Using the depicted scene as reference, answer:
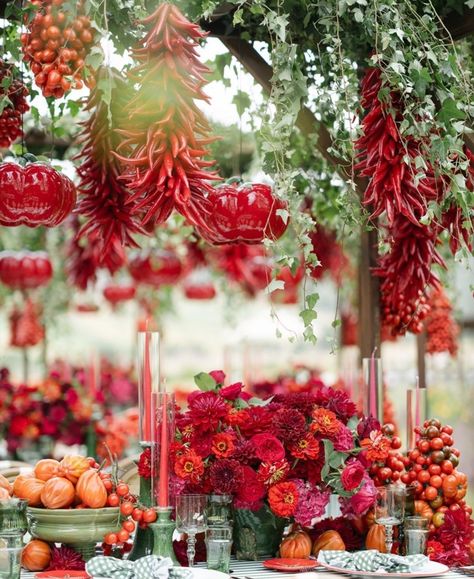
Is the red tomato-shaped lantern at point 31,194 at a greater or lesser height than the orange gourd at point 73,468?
greater

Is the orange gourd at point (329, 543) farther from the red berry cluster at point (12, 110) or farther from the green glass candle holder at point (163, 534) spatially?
the red berry cluster at point (12, 110)

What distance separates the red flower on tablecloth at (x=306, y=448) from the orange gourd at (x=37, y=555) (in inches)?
27.0

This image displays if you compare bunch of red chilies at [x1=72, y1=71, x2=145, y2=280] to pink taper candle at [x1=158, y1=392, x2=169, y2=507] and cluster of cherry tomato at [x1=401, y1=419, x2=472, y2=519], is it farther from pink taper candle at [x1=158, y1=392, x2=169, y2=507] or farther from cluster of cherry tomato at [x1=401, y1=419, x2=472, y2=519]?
cluster of cherry tomato at [x1=401, y1=419, x2=472, y2=519]

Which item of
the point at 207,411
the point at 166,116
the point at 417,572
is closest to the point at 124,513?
the point at 207,411

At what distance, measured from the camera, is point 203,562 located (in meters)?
2.83

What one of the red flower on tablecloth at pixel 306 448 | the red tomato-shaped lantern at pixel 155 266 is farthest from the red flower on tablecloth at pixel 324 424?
the red tomato-shaped lantern at pixel 155 266

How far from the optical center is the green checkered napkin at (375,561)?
8.55ft

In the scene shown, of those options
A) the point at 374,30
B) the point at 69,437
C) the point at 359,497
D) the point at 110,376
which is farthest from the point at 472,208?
the point at 110,376

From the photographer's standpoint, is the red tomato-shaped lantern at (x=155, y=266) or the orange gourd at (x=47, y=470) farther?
the red tomato-shaped lantern at (x=155, y=266)

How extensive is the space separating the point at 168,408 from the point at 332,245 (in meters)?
2.49

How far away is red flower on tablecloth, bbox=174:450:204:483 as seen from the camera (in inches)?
106

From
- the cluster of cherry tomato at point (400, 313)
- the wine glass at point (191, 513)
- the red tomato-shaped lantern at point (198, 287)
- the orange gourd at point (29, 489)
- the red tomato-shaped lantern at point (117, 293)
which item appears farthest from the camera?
the red tomato-shaped lantern at point (117, 293)

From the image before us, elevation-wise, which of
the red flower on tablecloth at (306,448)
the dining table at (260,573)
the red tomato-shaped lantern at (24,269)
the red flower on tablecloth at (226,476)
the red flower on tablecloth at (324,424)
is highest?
the red tomato-shaped lantern at (24,269)

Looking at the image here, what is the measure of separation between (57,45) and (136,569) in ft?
4.14
